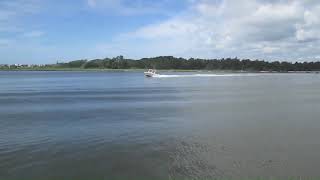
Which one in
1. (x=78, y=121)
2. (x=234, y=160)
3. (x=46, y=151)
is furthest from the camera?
(x=78, y=121)

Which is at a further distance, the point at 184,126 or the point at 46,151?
the point at 184,126

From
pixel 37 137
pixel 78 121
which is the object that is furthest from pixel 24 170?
pixel 78 121

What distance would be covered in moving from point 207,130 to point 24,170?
1314 centimetres

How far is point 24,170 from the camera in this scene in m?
17.1

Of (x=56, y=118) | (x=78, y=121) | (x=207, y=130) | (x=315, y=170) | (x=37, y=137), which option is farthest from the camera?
(x=56, y=118)

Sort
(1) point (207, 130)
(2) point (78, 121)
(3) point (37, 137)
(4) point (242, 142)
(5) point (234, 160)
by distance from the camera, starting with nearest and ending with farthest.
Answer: (5) point (234, 160) < (4) point (242, 142) < (3) point (37, 137) < (1) point (207, 130) < (2) point (78, 121)

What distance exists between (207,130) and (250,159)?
347 inches

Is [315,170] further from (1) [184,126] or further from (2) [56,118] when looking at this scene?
(2) [56,118]

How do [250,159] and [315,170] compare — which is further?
[250,159]

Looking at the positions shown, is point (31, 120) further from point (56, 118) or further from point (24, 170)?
point (24, 170)

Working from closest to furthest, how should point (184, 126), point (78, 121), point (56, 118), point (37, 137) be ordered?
point (37, 137)
point (184, 126)
point (78, 121)
point (56, 118)

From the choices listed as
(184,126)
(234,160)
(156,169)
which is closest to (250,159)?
(234,160)

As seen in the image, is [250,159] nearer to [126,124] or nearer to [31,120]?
[126,124]

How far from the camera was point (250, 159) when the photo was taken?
18797 millimetres
